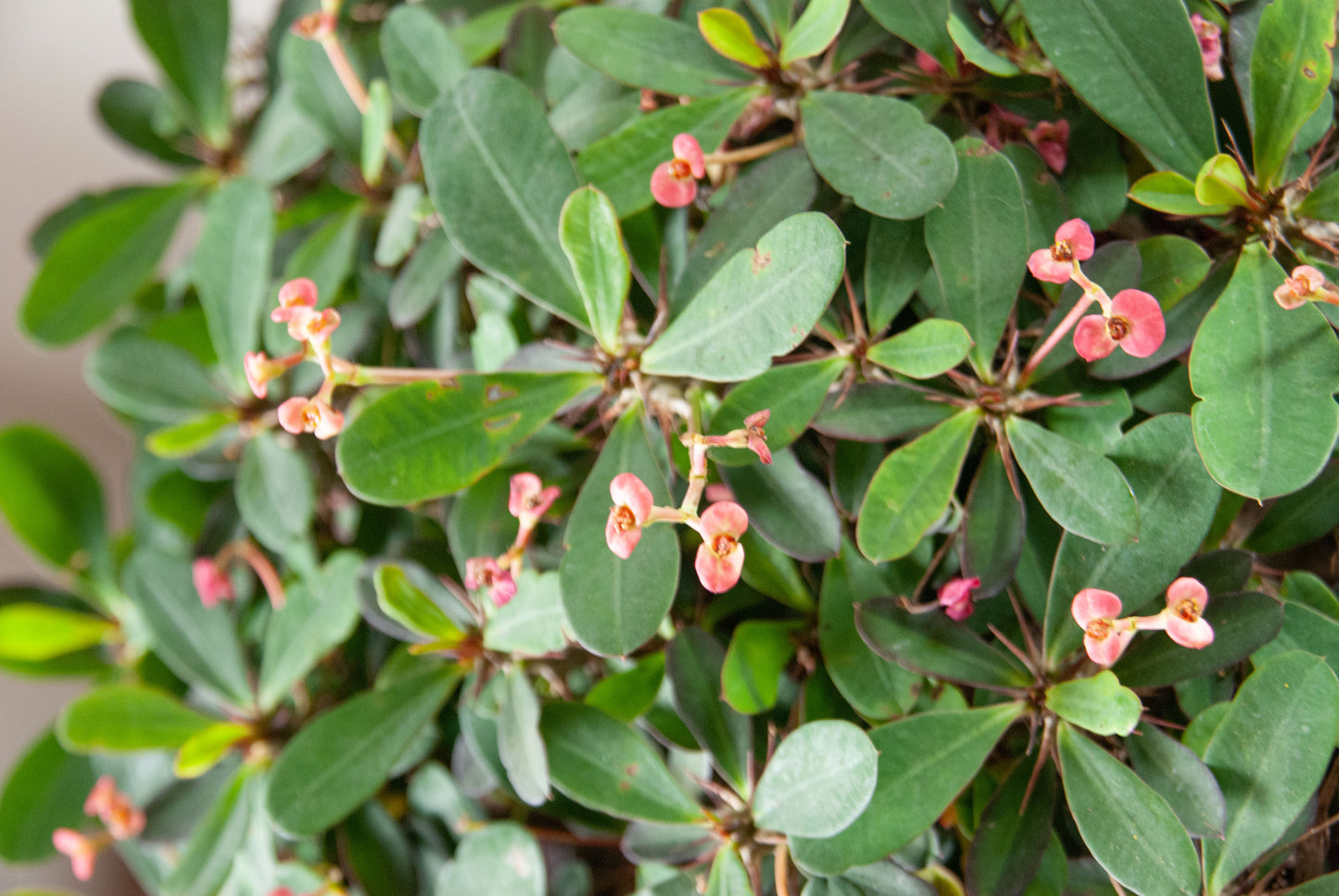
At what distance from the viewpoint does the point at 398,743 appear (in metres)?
0.55

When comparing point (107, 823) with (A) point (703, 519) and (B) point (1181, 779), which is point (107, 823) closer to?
(A) point (703, 519)

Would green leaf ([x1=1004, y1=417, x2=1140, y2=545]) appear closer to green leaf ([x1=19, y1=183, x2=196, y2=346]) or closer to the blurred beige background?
green leaf ([x1=19, y1=183, x2=196, y2=346])

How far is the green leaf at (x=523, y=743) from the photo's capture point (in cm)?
46

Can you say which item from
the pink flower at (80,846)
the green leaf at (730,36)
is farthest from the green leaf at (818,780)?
the pink flower at (80,846)

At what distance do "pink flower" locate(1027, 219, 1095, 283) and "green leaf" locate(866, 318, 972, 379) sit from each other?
0.14ft

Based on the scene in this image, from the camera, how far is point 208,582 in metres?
0.69

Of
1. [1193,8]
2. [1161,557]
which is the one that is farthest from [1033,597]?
[1193,8]

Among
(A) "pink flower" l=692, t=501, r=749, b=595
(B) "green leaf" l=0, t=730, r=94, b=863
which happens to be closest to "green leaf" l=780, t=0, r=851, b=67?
(A) "pink flower" l=692, t=501, r=749, b=595

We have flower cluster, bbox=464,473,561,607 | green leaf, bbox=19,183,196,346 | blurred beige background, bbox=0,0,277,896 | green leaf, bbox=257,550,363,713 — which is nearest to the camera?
flower cluster, bbox=464,473,561,607

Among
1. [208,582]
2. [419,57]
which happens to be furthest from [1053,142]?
[208,582]

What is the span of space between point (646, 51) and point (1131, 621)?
0.36m

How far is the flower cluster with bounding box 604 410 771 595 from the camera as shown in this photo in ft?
1.23

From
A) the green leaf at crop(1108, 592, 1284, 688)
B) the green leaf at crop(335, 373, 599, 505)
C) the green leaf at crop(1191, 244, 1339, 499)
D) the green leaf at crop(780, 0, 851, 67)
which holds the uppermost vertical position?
the green leaf at crop(780, 0, 851, 67)

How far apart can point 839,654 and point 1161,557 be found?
0.50ft
